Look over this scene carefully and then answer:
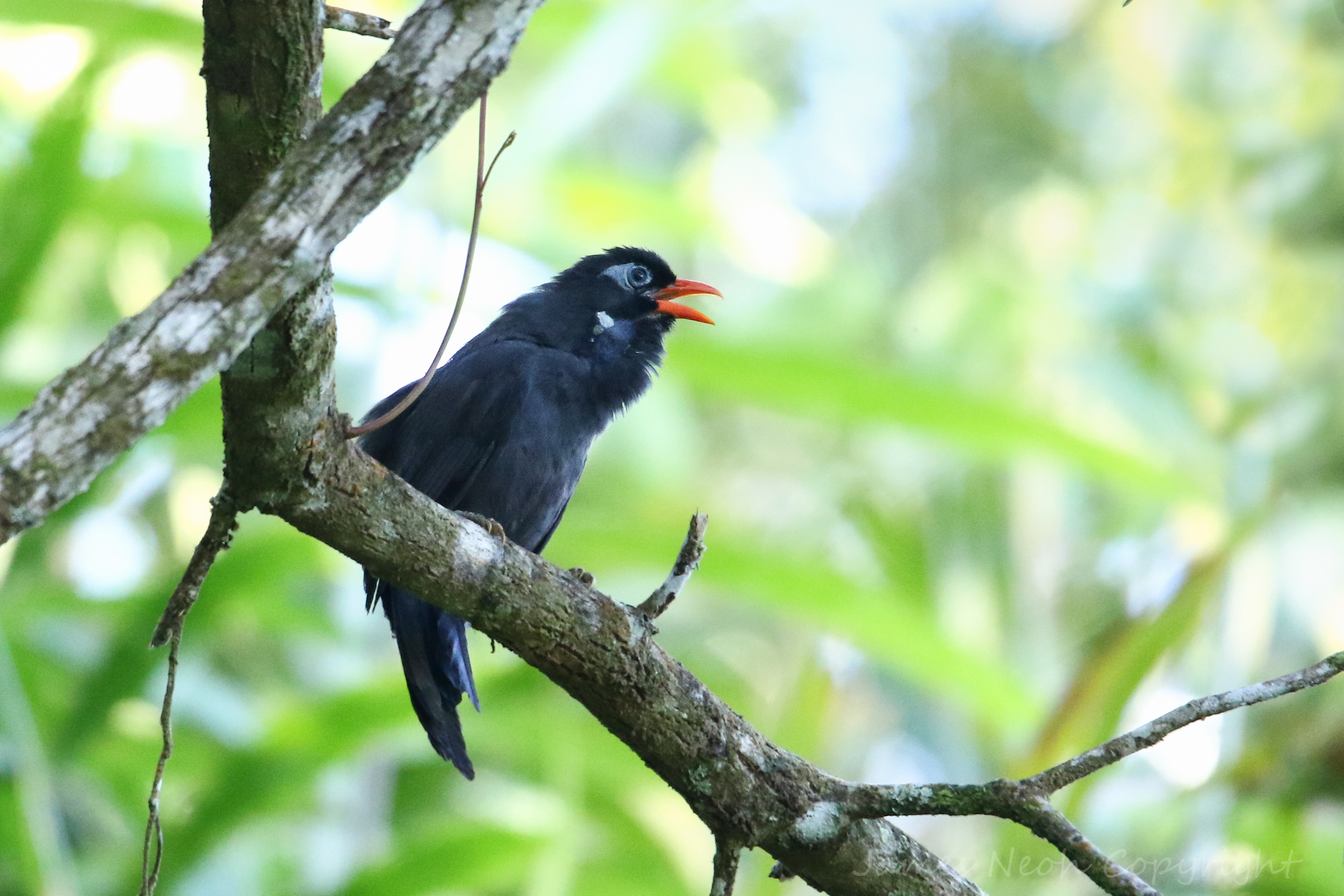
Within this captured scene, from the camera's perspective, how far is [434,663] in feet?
13.6

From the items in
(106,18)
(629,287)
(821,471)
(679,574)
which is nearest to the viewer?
(679,574)

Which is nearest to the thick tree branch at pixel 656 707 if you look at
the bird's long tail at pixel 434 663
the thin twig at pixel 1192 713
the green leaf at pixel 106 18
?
the thin twig at pixel 1192 713

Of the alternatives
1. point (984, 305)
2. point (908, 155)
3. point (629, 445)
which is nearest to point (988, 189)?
point (908, 155)

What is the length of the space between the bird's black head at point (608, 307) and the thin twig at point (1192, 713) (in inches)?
97.3

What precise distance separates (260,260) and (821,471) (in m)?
8.03

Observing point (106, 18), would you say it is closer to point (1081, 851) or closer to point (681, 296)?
point (681, 296)

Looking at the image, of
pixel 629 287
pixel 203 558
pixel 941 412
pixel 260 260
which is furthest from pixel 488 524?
pixel 941 412

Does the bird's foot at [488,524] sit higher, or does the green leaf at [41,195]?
the green leaf at [41,195]

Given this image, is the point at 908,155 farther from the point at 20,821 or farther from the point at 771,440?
the point at 20,821

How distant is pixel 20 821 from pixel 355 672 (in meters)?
1.96

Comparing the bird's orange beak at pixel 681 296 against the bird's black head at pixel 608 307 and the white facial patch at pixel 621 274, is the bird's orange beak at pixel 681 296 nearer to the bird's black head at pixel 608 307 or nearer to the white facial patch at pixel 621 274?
the bird's black head at pixel 608 307

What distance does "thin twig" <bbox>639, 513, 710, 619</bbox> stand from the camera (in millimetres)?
2740

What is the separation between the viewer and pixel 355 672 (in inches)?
261

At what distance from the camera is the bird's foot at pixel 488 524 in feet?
9.36
